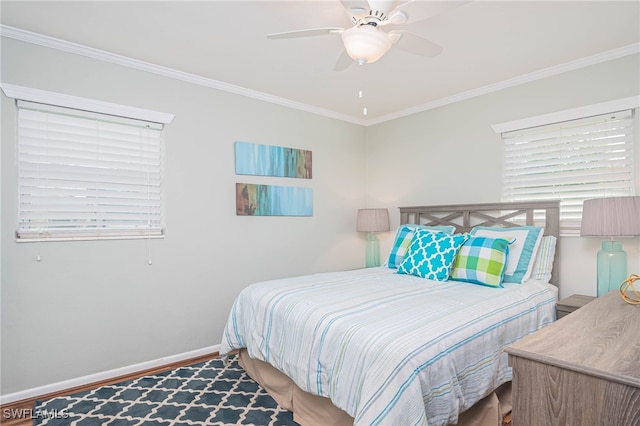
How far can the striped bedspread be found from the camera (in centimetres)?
150

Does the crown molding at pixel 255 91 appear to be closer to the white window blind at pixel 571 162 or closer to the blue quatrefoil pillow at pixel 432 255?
the white window blind at pixel 571 162

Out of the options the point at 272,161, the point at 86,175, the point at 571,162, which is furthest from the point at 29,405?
the point at 571,162

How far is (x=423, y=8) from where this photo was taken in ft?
5.49

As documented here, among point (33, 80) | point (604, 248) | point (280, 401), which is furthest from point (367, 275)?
point (33, 80)

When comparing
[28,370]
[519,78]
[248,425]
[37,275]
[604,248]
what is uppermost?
[519,78]

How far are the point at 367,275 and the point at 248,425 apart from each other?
145 cm

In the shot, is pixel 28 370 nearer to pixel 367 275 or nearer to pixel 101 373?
pixel 101 373

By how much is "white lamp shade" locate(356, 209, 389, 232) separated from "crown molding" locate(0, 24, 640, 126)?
46.5 inches

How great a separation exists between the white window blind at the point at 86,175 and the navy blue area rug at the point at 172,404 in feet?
3.72

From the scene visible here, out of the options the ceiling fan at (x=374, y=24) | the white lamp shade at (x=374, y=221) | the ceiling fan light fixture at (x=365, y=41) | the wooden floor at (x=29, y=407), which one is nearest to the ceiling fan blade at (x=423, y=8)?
the ceiling fan at (x=374, y=24)

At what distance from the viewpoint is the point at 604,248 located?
2561mm

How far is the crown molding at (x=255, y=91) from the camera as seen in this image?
2.46 meters

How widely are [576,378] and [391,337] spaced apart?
0.70 metres

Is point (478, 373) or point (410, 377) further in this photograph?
point (478, 373)
